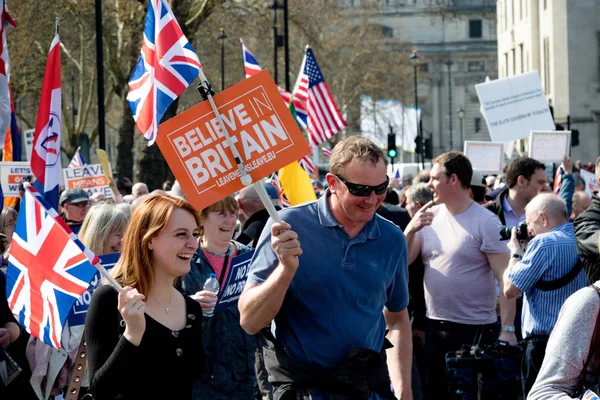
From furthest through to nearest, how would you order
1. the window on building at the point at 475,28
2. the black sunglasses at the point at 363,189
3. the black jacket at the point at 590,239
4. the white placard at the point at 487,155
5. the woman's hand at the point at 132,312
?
the window on building at the point at 475,28, the white placard at the point at 487,155, the black jacket at the point at 590,239, the black sunglasses at the point at 363,189, the woman's hand at the point at 132,312

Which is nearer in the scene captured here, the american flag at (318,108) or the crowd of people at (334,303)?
the crowd of people at (334,303)

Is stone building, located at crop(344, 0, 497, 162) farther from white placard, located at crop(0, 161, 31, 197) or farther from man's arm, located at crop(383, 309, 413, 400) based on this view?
man's arm, located at crop(383, 309, 413, 400)

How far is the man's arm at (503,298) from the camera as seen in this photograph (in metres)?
7.35

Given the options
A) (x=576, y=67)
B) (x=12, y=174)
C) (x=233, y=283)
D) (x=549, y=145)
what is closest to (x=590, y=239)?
(x=233, y=283)

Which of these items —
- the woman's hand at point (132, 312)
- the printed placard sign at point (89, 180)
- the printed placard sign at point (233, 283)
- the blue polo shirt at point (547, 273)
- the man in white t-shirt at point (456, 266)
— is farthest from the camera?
the printed placard sign at point (89, 180)

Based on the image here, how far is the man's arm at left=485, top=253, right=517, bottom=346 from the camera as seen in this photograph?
735 centimetres

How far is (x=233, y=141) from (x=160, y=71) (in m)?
0.93

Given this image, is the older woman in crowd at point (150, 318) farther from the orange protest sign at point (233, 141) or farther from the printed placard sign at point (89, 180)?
the printed placard sign at point (89, 180)

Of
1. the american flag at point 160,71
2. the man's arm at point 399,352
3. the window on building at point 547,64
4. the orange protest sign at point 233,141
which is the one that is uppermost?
the window on building at point 547,64

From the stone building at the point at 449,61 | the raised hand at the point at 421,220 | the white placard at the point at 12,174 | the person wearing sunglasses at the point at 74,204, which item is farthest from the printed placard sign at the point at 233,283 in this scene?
the stone building at the point at 449,61

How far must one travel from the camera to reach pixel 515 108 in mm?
17406

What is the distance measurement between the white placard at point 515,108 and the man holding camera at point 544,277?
10.4 m

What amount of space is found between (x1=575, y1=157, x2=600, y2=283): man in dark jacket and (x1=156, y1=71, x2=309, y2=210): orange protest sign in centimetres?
173

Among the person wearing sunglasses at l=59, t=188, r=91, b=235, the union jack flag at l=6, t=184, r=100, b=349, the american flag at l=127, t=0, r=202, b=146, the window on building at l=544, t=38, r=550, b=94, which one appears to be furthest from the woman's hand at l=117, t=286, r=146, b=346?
the window on building at l=544, t=38, r=550, b=94
